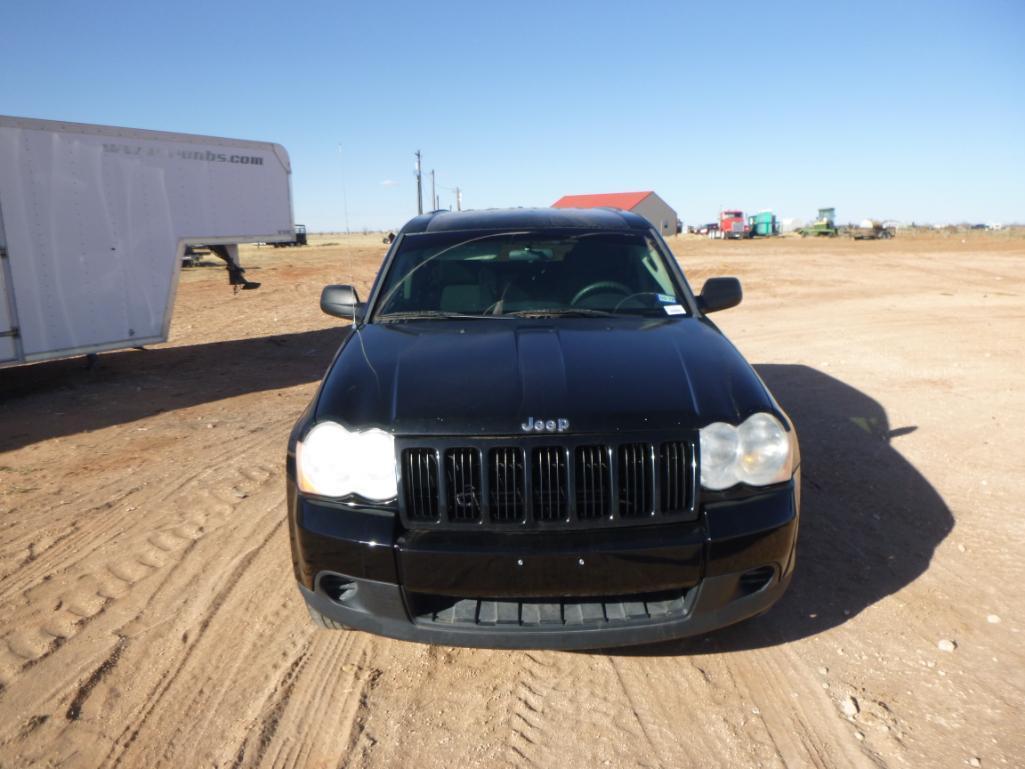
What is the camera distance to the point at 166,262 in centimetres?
934

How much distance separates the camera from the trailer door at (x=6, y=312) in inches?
299

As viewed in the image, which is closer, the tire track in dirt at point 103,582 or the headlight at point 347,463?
the headlight at point 347,463

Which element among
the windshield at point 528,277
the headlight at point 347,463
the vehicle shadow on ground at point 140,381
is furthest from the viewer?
the vehicle shadow on ground at point 140,381

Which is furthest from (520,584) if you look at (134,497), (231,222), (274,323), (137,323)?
(274,323)

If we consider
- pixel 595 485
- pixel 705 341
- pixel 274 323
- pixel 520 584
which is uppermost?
pixel 705 341

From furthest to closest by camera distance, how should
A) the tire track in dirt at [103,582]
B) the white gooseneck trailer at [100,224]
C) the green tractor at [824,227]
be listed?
1. the green tractor at [824,227]
2. the white gooseneck trailer at [100,224]
3. the tire track in dirt at [103,582]

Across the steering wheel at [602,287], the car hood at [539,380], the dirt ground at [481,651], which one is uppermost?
the steering wheel at [602,287]

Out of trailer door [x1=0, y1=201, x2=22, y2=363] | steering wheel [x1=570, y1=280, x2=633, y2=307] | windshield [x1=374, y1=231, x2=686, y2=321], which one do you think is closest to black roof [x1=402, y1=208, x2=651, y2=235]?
windshield [x1=374, y1=231, x2=686, y2=321]

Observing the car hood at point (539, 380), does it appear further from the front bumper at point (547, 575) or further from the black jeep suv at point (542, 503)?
the front bumper at point (547, 575)

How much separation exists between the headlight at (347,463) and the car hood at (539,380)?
0.06 m

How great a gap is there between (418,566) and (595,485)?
0.65 metres

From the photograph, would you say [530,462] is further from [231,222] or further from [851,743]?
[231,222]

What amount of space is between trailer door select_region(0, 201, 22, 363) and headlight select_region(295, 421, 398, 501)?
6582 millimetres

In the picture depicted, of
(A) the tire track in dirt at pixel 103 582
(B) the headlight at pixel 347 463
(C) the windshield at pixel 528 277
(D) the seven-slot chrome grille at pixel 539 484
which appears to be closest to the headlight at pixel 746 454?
(D) the seven-slot chrome grille at pixel 539 484
